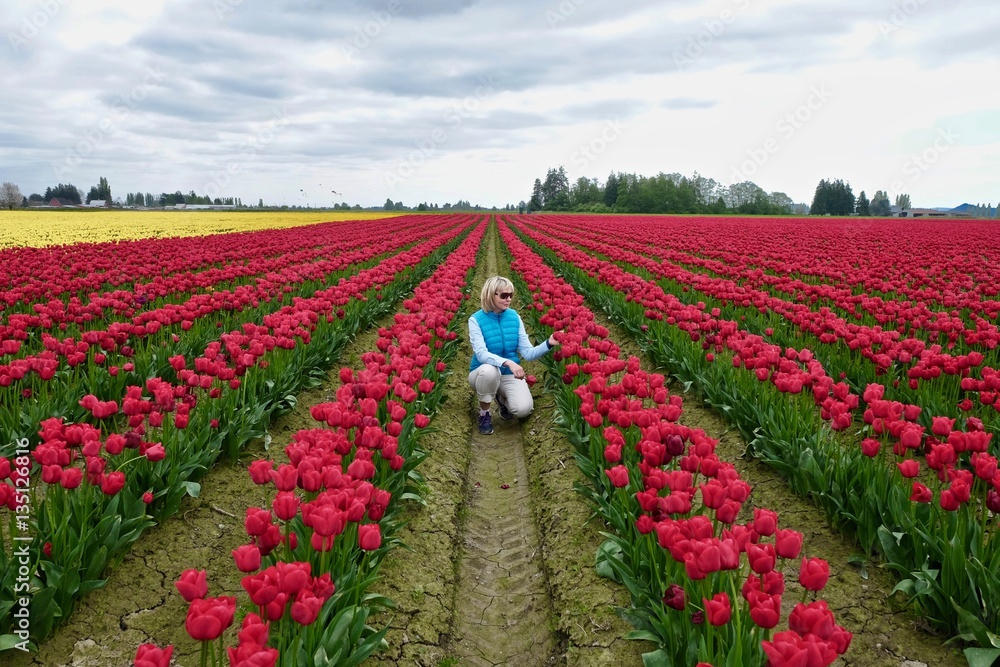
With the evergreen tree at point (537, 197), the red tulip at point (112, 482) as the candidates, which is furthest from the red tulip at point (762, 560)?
the evergreen tree at point (537, 197)

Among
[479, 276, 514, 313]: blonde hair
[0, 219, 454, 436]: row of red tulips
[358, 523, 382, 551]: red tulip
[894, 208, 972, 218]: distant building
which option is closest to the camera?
[358, 523, 382, 551]: red tulip

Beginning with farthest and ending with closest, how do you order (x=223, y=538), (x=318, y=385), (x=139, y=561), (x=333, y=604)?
(x=318, y=385), (x=223, y=538), (x=139, y=561), (x=333, y=604)

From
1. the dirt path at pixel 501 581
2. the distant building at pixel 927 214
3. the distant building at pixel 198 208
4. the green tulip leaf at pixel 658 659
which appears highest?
the distant building at pixel 198 208

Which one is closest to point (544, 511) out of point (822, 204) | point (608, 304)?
point (608, 304)

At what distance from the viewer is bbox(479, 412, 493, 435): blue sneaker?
6.87 meters

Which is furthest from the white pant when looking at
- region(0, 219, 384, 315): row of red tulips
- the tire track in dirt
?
region(0, 219, 384, 315): row of red tulips

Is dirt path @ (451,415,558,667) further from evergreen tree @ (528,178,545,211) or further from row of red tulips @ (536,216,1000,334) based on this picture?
evergreen tree @ (528,178,545,211)

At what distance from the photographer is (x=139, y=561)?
3.72 meters

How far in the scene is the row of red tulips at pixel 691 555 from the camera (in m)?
2.03

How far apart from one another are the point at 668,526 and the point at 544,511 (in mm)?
2442

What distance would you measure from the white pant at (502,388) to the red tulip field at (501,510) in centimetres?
26

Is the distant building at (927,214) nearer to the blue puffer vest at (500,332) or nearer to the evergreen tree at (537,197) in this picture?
the evergreen tree at (537,197)

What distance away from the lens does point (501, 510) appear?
5.14 metres

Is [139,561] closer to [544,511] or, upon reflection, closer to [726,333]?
[544,511]
